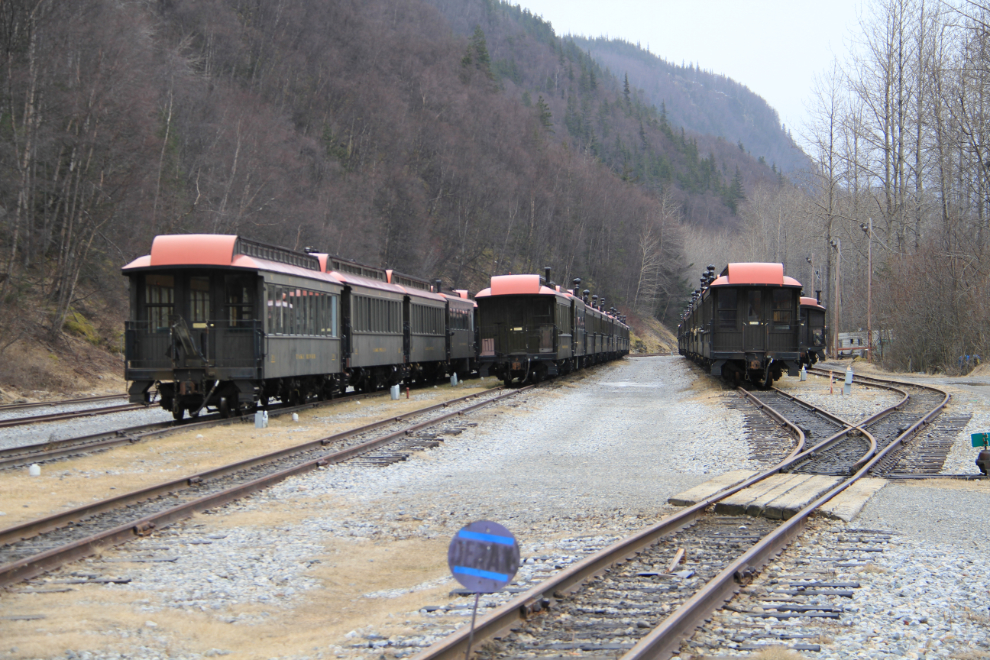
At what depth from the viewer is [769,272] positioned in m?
25.7

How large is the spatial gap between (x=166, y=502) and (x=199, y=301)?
8339 mm

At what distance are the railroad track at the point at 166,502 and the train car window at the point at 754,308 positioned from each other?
13635mm

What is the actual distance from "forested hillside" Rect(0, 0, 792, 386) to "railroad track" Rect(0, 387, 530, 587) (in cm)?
1524

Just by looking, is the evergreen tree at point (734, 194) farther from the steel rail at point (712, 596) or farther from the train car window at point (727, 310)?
the steel rail at point (712, 596)

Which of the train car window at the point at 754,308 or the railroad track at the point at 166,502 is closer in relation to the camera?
the railroad track at the point at 166,502

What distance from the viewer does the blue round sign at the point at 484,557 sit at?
4328 mm

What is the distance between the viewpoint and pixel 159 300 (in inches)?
655

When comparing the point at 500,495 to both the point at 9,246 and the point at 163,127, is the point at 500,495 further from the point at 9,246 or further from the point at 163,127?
the point at 163,127

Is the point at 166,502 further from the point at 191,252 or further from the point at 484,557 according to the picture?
the point at 191,252

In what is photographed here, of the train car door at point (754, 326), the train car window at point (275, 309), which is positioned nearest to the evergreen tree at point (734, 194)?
the train car door at point (754, 326)

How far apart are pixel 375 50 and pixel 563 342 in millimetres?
44729

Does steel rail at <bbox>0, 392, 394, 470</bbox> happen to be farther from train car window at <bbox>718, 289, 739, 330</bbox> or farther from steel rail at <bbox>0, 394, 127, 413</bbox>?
train car window at <bbox>718, 289, 739, 330</bbox>

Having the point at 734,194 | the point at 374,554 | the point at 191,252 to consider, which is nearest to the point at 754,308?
the point at 191,252

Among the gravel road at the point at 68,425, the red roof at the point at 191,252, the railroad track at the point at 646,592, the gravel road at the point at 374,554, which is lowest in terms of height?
the gravel road at the point at 374,554
